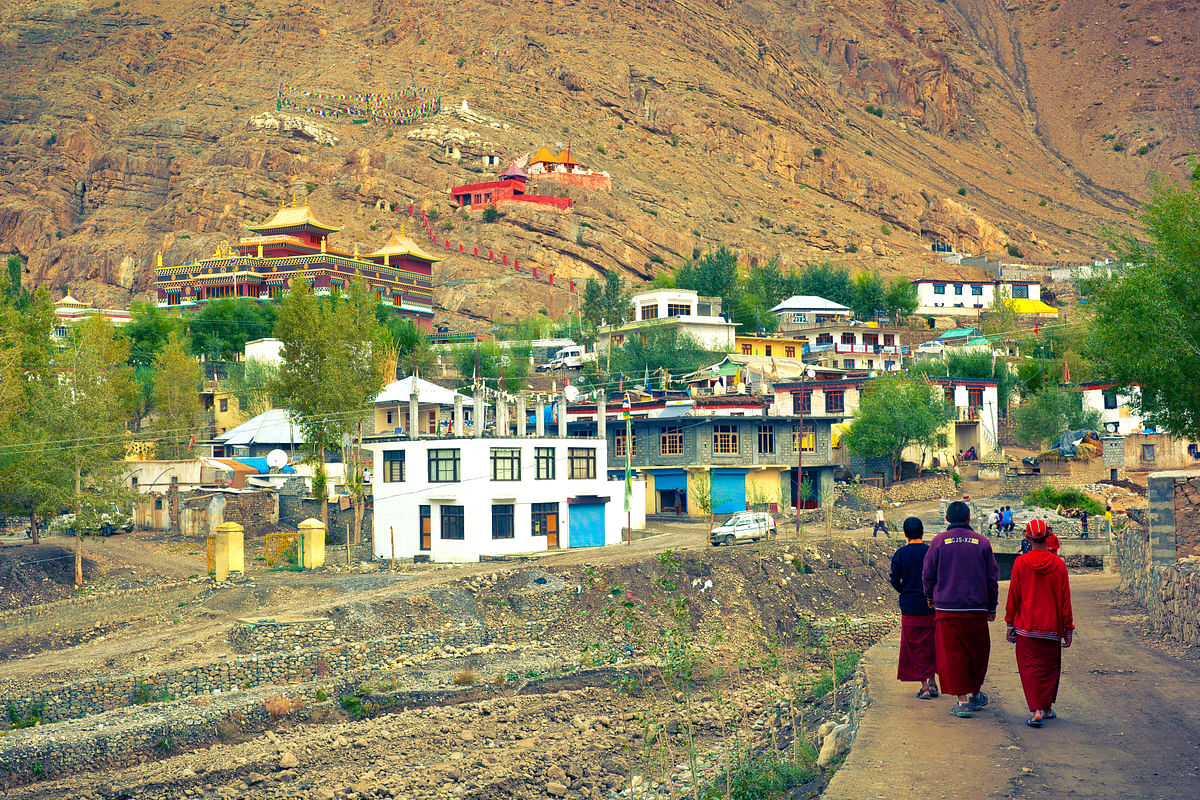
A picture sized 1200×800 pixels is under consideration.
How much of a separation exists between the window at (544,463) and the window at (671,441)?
44.8ft

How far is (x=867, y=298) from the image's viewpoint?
107500mm

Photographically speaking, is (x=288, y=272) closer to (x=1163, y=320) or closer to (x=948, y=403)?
(x=948, y=403)

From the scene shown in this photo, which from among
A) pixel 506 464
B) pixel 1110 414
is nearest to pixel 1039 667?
pixel 506 464

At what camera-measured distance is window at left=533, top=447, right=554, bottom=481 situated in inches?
1743

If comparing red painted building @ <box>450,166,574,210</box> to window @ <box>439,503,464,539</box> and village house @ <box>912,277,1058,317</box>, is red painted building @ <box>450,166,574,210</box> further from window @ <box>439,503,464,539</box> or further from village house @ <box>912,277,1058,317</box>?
window @ <box>439,503,464,539</box>

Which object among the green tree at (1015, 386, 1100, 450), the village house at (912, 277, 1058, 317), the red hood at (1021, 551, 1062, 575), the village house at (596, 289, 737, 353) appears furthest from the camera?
the village house at (912, 277, 1058, 317)

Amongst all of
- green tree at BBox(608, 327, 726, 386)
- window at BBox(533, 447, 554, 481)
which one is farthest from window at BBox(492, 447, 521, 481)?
green tree at BBox(608, 327, 726, 386)

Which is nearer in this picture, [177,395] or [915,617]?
[915,617]

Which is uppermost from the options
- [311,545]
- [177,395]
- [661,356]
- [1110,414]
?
[661,356]

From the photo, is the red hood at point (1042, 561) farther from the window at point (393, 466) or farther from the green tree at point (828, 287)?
the green tree at point (828, 287)

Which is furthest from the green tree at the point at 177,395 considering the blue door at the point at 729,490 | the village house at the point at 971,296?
the village house at the point at 971,296

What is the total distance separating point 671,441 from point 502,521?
1620 cm

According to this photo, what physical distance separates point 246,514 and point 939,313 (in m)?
80.2

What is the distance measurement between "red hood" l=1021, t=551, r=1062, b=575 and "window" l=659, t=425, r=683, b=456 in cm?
4518
